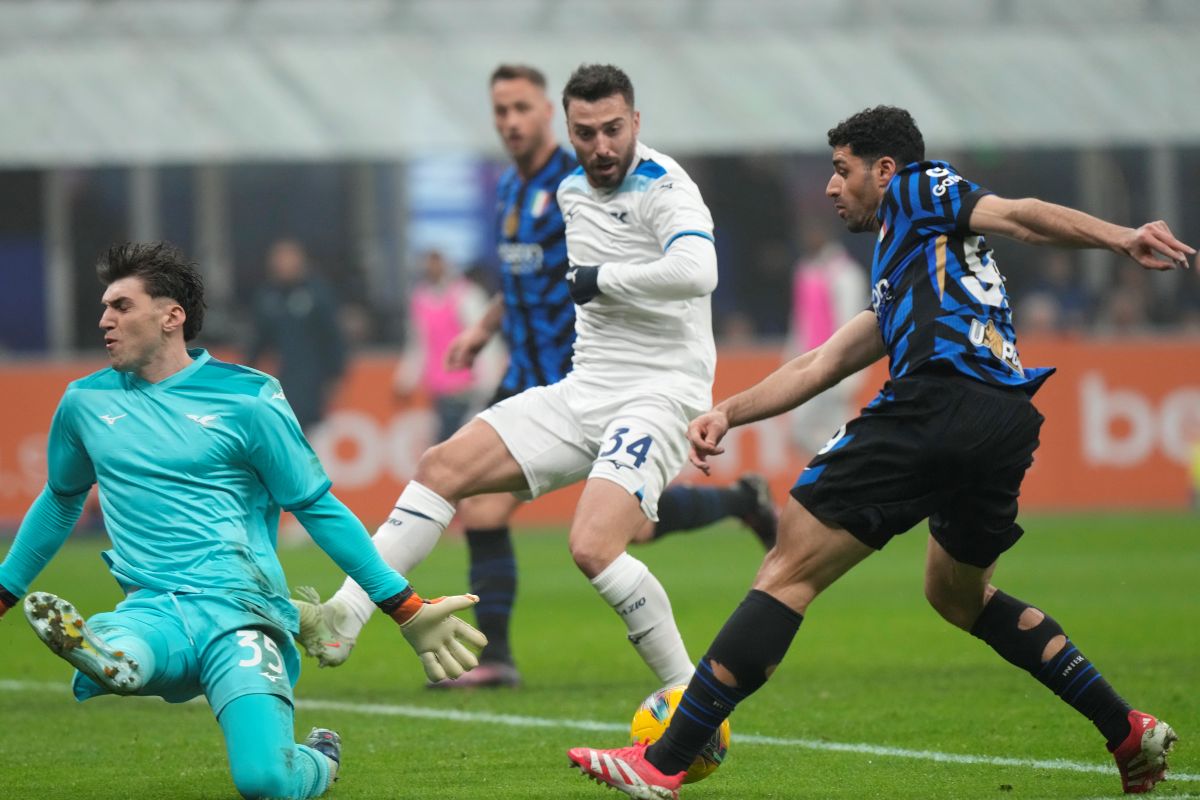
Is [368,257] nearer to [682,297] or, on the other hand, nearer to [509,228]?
[509,228]

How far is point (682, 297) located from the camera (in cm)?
661

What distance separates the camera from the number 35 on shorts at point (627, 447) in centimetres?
662

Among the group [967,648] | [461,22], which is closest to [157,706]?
[967,648]

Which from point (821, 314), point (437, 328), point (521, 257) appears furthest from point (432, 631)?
point (821, 314)

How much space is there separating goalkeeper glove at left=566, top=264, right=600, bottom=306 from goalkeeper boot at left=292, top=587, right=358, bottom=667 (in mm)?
1455

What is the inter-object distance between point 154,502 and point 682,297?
2033 mm

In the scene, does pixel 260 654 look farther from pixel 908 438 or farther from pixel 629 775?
pixel 908 438

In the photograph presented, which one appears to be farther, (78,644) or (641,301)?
(641,301)

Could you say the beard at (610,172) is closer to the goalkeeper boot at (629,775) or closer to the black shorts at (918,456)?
the black shorts at (918,456)

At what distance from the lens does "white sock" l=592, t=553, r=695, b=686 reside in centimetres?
640

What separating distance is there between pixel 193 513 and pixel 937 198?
2282 mm

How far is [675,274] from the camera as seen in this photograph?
6543 mm

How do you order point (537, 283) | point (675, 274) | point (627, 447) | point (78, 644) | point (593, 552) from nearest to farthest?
point (78, 644)
point (593, 552)
point (675, 274)
point (627, 447)
point (537, 283)

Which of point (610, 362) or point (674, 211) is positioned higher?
point (674, 211)
